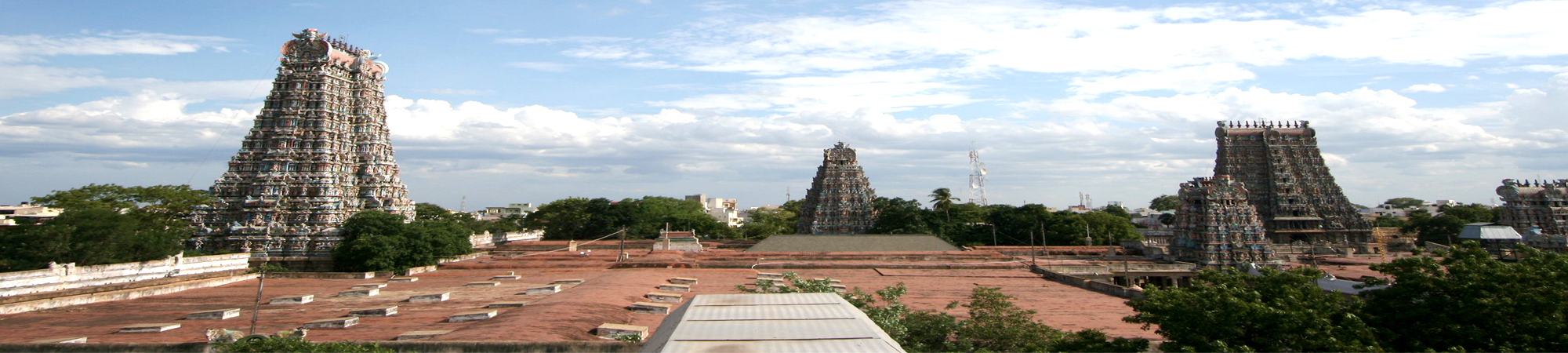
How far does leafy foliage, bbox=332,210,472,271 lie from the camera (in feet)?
121

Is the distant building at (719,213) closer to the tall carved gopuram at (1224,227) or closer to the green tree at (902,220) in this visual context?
the green tree at (902,220)

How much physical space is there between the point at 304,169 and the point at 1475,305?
1995 inches

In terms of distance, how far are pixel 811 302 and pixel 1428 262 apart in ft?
39.3

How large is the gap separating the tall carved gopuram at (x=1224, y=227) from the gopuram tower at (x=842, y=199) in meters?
27.4

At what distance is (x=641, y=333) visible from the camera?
1658 cm

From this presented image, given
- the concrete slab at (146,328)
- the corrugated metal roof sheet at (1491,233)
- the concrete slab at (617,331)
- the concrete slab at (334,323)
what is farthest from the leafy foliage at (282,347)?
the corrugated metal roof sheet at (1491,233)

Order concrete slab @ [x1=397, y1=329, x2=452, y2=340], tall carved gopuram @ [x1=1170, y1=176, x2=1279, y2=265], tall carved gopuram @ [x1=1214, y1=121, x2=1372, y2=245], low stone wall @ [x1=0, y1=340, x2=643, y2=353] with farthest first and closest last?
1. tall carved gopuram @ [x1=1214, y1=121, x2=1372, y2=245]
2. tall carved gopuram @ [x1=1170, y1=176, x2=1279, y2=265]
3. concrete slab @ [x1=397, y1=329, x2=452, y2=340]
4. low stone wall @ [x1=0, y1=340, x2=643, y2=353]

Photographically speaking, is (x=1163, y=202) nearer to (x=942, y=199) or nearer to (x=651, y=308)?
(x=942, y=199)

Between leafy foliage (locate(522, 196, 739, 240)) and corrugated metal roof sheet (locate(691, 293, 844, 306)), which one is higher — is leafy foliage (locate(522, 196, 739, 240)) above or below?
above

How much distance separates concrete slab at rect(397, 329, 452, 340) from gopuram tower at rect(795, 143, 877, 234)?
48.0m

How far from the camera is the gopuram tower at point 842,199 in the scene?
213 feet

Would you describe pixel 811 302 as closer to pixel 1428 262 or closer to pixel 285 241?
pixel 1428 262

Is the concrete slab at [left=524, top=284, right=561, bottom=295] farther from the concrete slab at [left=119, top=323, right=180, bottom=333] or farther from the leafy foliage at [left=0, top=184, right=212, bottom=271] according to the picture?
the leafy foliage at [left=0, top=184, right=212, bottom=271]

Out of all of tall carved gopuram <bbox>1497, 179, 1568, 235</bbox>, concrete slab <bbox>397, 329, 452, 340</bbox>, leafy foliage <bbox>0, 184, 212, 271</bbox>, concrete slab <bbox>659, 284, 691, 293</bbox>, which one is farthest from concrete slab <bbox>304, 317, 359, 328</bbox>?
tall carved gopuram <bbox>1497, 179, 1568, 235</bbox>
